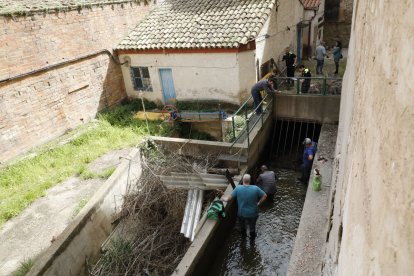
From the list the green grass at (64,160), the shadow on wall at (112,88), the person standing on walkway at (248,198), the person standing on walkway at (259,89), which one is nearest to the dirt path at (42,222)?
the green grass at (64,160)

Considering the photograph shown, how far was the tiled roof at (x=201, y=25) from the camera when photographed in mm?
12258

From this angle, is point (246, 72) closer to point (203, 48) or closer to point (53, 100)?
point (203, 48)

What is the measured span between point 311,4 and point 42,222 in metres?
18.1

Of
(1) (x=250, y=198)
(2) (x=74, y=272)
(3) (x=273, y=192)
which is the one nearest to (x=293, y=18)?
(3) (x=273, y=192)

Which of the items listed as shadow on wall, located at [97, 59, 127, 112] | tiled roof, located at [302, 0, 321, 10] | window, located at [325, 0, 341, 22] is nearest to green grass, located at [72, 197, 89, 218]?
shadow on wall, located at [97, 59, 127, 112]

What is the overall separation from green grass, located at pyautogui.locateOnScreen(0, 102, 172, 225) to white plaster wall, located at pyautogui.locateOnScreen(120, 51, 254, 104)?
7.36 feet

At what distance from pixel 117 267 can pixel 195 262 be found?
194cm

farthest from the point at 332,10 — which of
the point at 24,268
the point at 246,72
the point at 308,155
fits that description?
the point at 24,268

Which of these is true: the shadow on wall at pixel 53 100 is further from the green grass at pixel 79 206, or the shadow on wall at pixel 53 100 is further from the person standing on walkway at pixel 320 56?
the person standing on walkway at pixel 320 56

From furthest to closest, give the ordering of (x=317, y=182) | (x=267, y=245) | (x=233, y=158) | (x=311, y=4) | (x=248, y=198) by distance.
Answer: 1. (x=311, y=4)
2. (x=233, y=158)
3. (x=267, y=245)
4. (x=317, y=182)
5. (x=248, y=198)

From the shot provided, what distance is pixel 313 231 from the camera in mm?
6621

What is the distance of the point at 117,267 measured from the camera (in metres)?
7.29

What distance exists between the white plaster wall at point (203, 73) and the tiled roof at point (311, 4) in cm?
847

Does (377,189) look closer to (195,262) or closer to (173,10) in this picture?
(195,262)
